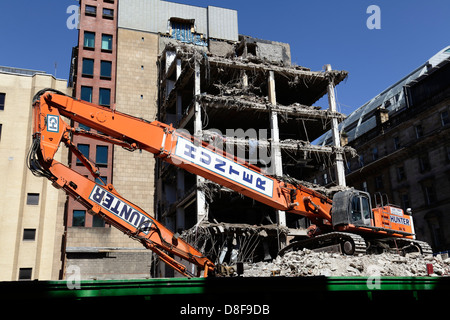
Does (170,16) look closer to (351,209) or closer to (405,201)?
(405,201)

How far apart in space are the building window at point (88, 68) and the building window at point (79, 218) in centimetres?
1373

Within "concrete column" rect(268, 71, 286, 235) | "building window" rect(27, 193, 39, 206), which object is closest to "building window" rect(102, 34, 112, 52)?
"building window" rect(27, 193, 39, 206)

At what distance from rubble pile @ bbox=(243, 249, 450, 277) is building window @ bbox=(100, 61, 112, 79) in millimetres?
30483

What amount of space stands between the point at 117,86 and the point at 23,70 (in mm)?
11336

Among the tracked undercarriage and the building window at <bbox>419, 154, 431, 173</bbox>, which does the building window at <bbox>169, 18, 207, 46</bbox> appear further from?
the tracked undercarriage

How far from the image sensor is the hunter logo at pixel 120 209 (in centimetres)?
1403

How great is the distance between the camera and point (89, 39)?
1741 inches

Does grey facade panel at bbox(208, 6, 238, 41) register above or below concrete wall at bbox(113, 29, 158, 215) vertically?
→ above

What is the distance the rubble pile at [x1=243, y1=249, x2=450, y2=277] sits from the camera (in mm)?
16281

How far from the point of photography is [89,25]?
44.7 m

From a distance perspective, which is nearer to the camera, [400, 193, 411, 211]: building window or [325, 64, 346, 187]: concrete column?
[325, 64, 346, 187]: concrete column

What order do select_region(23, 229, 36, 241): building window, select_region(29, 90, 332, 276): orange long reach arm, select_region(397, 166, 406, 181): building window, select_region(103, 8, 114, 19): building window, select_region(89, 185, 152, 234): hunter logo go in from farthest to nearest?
select_region(397, 166, 406, 181): building window → select_region(103, 8, 114, 19): building window → select_region(23, 229, 36, 241): building window → select_region(89, 185, 152, 234): hunter logo → select_region(29, 90, 332, 276): orange long reach arm

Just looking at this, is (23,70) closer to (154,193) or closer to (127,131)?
(154,193)

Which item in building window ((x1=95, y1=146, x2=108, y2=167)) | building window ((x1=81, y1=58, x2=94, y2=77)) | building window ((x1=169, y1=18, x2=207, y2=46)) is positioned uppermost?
building window ((x1=169, y1=18, x2=207, y2=46))
